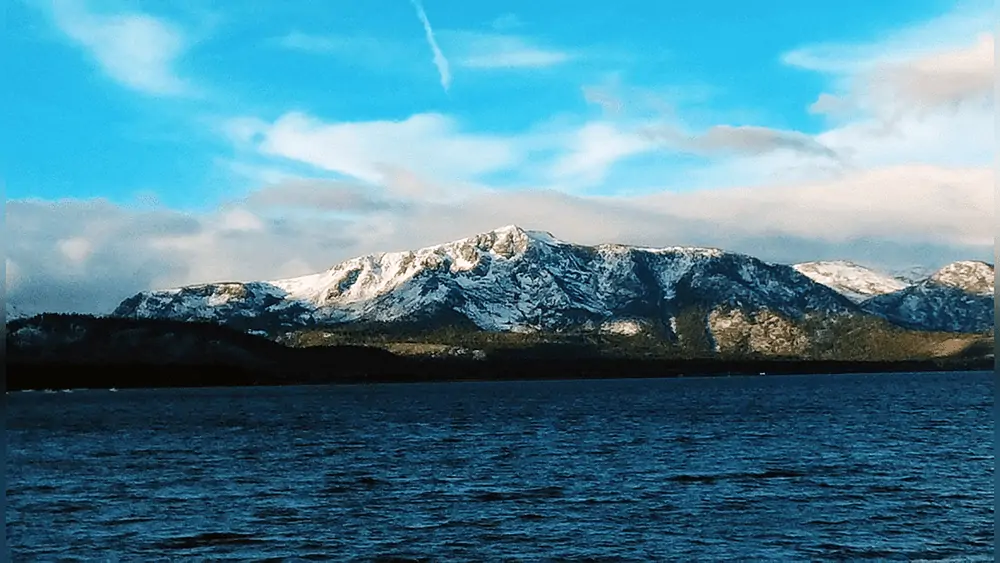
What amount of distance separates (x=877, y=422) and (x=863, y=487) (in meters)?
78.6

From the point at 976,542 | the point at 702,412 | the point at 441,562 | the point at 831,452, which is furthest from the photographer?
the point at 702,412

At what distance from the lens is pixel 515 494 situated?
218 feet

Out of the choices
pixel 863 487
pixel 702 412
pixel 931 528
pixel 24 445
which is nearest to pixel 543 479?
pixel 863 487

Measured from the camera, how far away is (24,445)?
11619 cm

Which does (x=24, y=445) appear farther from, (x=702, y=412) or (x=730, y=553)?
(x=702, y=412)

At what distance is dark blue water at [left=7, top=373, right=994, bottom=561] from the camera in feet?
155

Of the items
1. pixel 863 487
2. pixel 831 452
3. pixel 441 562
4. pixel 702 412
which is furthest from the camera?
pixel 702 412

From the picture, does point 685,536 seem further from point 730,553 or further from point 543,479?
point 543,479

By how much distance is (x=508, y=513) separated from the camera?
57.9 metres

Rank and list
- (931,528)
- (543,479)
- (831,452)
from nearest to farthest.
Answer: (931,528) < (543,479) < (831,452)

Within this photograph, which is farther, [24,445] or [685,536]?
[24,445]

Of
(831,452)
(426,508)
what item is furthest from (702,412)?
(426,508)

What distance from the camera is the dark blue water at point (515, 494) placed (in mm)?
47156

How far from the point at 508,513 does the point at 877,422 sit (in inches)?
3907
